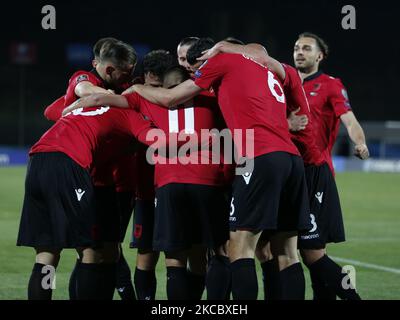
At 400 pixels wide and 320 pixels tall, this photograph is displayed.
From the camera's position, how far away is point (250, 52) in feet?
18.6

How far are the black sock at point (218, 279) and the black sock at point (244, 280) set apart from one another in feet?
1.65

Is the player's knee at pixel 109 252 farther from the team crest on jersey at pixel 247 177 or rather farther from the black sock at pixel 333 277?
the black sock at pixel 333 277

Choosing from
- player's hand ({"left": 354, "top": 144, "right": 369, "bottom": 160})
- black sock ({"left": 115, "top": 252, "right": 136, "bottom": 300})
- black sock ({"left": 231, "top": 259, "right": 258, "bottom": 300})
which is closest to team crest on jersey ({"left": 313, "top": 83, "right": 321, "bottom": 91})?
player's hand ({"left": 354, "top": 144, "right": 369, "bottom": 160})

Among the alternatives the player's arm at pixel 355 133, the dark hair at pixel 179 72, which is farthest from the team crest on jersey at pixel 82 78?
the player's arm at pixel 355 133

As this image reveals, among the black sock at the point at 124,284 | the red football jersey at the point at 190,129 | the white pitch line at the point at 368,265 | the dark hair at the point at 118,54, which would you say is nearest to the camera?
the red football jersey at the point at 190,129

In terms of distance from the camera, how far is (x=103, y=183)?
6180 mm

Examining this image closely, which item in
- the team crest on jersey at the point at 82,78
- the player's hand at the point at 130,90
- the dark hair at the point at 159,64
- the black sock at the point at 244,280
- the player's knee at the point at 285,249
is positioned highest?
the dark hair at the point at 159,64

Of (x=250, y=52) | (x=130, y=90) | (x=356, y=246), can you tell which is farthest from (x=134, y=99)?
(x=356, y=246)

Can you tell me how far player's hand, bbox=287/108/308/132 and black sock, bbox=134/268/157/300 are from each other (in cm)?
160

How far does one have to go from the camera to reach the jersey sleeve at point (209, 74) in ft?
17.9

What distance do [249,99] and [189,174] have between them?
682mm

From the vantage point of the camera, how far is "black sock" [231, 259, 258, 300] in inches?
210

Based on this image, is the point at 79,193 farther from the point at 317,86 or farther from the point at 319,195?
the point at 317,86
